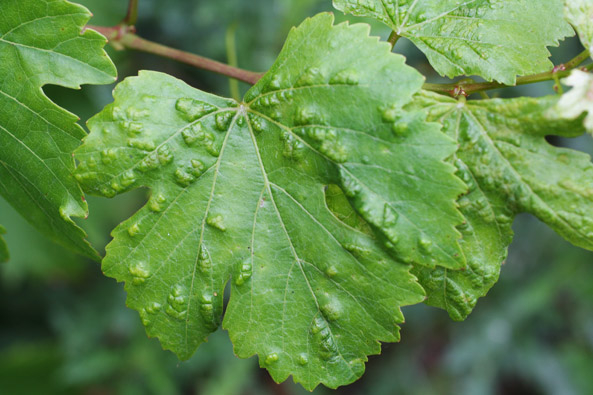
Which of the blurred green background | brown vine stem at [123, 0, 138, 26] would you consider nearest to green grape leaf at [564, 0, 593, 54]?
brown vine stem at [123, 0, 138, 26]

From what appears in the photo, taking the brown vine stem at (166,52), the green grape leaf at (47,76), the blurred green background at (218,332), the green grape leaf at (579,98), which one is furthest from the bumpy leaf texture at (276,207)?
the blurred green background at (218,332)

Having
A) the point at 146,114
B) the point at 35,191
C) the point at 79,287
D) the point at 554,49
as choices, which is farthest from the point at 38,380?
the point at 554,49

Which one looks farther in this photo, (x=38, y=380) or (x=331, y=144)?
(x=38, y=380)

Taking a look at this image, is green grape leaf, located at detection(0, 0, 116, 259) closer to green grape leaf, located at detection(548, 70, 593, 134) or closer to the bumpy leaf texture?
the bumpy leaf texture

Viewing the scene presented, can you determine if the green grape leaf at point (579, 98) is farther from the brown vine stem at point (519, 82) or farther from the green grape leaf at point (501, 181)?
the brown vine stem at point (519, 82)

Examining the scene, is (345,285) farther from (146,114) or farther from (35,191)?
(35,191)

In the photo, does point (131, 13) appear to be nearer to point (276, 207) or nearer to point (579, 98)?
point (276, 207)

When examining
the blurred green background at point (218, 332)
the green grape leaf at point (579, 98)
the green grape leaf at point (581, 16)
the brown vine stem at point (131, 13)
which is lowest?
the blurred green background at point (218, 332)
